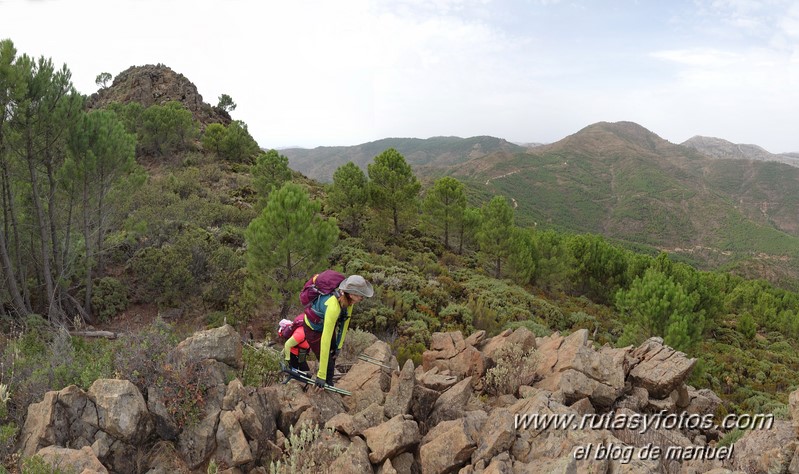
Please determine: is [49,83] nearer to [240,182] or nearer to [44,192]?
[44,192]

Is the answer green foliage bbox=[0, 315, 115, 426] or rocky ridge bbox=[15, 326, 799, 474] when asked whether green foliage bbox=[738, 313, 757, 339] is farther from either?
green foliage bbox=[0, 315, 115, 426]

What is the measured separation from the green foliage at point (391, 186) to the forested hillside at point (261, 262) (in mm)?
144

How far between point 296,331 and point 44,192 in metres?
10.6

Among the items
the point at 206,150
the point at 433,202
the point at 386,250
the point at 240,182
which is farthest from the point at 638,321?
the point at 206,150

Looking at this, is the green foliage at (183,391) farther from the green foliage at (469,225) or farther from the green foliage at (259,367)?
the green foliage at (469,225)

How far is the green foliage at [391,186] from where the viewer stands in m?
25.2

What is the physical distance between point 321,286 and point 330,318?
439 mm

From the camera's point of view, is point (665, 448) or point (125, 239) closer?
point (665, 448)

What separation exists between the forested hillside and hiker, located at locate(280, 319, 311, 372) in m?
1.90

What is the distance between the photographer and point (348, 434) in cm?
434

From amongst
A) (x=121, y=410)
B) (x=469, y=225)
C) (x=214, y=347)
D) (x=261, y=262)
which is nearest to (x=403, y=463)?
(x=214, y=347)

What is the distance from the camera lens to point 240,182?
102ft

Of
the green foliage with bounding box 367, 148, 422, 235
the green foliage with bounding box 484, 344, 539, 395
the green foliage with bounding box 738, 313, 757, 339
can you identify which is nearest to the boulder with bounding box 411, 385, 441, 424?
the green foliage with bounding box 484, 344, 539, 395

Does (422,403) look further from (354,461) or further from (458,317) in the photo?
(458,317)
